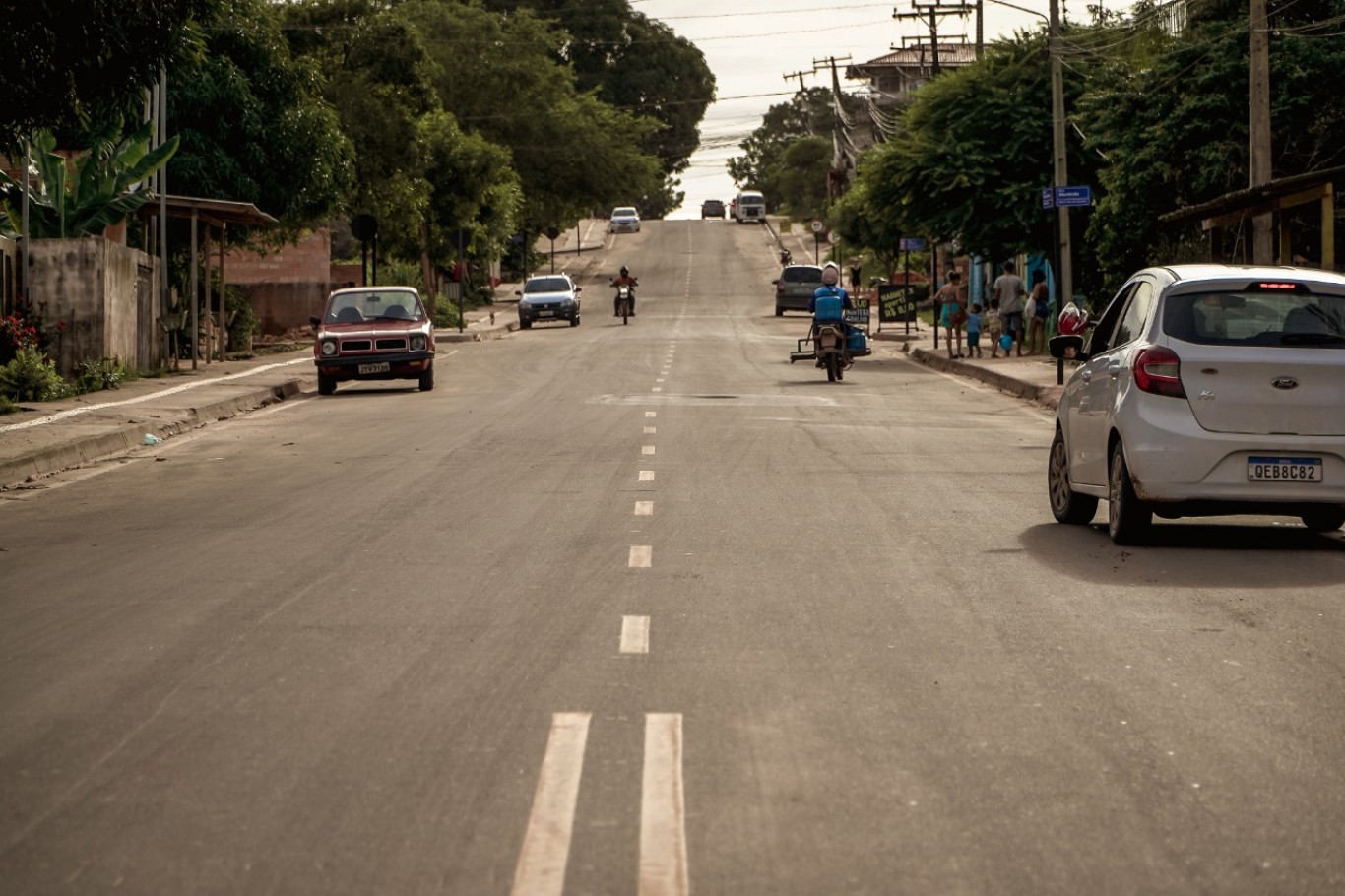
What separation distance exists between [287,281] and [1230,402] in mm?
39220

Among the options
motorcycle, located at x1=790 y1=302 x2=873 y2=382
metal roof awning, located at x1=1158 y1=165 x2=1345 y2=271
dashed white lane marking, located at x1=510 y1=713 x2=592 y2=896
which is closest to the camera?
dashed white lane marking, located at x1=510 y1=713 x2=592 y2=896

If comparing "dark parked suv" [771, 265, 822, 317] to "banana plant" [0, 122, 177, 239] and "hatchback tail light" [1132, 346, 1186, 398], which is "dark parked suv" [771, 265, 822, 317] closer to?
"banana plant" [0, 122, 177, 239]

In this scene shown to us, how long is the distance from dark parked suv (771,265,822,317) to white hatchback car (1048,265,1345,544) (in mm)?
49666

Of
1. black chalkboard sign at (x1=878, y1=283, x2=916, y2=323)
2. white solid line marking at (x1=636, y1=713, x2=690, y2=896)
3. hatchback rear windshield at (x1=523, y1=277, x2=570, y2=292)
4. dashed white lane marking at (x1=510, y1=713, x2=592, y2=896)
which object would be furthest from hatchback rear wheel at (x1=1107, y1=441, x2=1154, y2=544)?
hatchback rear windshield at (x1=523, y1=277, x2=570, y2=292)

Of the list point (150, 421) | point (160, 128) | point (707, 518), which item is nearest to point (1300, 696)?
point (707, 518)

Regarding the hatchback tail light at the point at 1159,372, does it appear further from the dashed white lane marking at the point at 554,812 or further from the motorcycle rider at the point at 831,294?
the motorcycle rider at the point at 831,294

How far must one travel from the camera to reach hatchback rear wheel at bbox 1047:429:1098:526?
1276 centimetres

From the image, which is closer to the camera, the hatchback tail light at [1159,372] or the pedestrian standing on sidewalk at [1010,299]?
the hatchback tail light at [1159,372]

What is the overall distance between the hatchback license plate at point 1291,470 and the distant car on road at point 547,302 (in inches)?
1818

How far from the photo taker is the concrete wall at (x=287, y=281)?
155 ft

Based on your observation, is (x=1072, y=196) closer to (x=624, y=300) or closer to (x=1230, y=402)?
(x=1230, y=402)

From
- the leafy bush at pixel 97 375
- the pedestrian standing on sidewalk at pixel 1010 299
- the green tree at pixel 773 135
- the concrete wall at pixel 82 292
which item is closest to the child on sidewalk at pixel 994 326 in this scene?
the pedestrian standing on sidewalk at pixel 1010 299

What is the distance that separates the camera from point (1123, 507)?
11484mm

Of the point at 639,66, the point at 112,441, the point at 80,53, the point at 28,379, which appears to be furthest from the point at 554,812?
the point at 639,66
